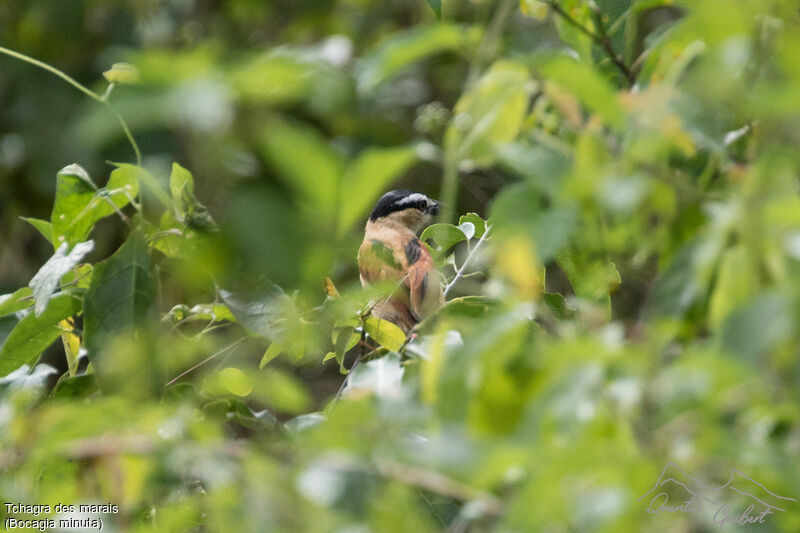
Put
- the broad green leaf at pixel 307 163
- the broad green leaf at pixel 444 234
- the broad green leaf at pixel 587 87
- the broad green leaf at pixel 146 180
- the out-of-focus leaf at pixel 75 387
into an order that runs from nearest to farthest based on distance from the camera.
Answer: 1. the broad green leaf at pixel 307 163
2. the broad green leaf at pixel 587 87
3. the broad green leaf at pixel 146 180
4. the out-of-focus leaf at pixel 75 387
5. the broad green leaf at pixel 444 234

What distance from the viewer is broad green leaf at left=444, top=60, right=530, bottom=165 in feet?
3.09

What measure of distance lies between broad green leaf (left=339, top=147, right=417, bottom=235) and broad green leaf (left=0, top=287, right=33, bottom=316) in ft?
3.81

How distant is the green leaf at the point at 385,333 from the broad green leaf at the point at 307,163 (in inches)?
42.0

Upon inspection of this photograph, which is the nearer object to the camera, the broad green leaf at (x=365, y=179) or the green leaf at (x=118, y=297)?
the broad green leaf at (x=365, y=179)

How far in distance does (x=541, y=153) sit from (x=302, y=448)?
38 centimetres

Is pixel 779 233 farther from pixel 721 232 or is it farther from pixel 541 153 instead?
pixel 541 153

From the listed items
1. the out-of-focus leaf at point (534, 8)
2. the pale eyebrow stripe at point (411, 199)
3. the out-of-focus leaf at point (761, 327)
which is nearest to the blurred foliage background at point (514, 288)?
the out-of-focus leaf at point (761, 327)

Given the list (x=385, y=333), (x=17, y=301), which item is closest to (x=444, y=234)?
(x=385, y=333)

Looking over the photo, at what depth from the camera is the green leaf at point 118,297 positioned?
1492mm

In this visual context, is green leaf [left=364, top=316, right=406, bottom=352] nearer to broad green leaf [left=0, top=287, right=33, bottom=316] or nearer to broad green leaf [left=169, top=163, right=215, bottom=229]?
broad green leaf [left=169, top=163, right=215, bottom=229]

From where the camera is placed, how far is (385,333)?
1763 millimetres

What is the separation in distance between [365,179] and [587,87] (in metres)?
0.23

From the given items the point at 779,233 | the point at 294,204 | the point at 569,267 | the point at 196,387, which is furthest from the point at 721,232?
the point at 196,387

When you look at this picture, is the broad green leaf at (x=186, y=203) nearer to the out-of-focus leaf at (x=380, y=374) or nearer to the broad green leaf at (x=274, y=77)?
the out-of-focus leaf at (x=380, y=374)
